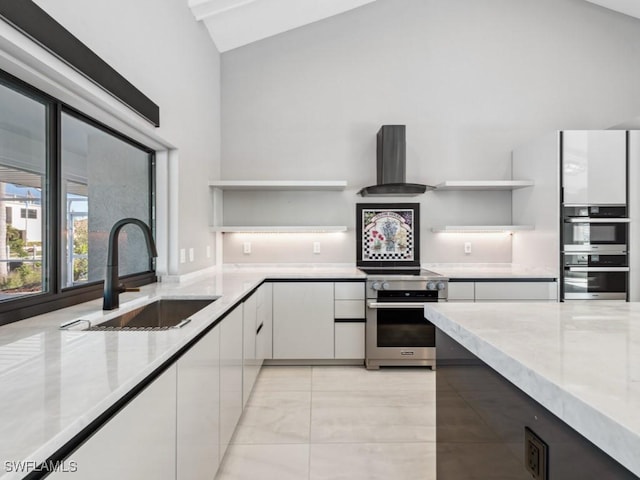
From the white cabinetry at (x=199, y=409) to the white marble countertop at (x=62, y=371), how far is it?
0.33 feet

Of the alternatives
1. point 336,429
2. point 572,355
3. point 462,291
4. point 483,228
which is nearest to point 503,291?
point 462,291

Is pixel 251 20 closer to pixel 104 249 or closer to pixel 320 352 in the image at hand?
pixel 104 249

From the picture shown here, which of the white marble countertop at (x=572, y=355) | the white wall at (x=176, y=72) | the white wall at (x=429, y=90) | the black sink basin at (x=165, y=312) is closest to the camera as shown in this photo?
the white marble countertop at (x=572, y=355)

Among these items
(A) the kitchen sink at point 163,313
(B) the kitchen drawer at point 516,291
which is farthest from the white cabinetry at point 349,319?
(A) the kitchen sink at point 163,313

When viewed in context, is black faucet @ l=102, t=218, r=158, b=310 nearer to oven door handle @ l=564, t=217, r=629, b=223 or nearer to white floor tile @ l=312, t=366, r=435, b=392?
white floor tile @ l=312, t=366, r=435, b=392

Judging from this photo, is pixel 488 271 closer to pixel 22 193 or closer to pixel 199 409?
pixel 199 409

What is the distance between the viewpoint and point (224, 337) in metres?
1.78

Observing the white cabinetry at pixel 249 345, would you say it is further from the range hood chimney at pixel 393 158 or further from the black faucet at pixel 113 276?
the range hood chimney at pixel 393 158

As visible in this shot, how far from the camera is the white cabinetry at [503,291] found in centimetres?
311

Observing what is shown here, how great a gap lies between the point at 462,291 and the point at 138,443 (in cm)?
286

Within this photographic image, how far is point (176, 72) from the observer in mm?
2598

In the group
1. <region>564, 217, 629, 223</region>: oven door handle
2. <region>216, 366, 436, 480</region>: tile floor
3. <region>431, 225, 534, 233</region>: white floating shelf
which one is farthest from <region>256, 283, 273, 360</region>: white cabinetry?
<region>564, 217, 629, 223</region>: oven door handle

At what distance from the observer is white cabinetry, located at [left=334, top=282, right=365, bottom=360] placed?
10.5ft

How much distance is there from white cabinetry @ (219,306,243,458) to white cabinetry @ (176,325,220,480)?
7 centimetres
